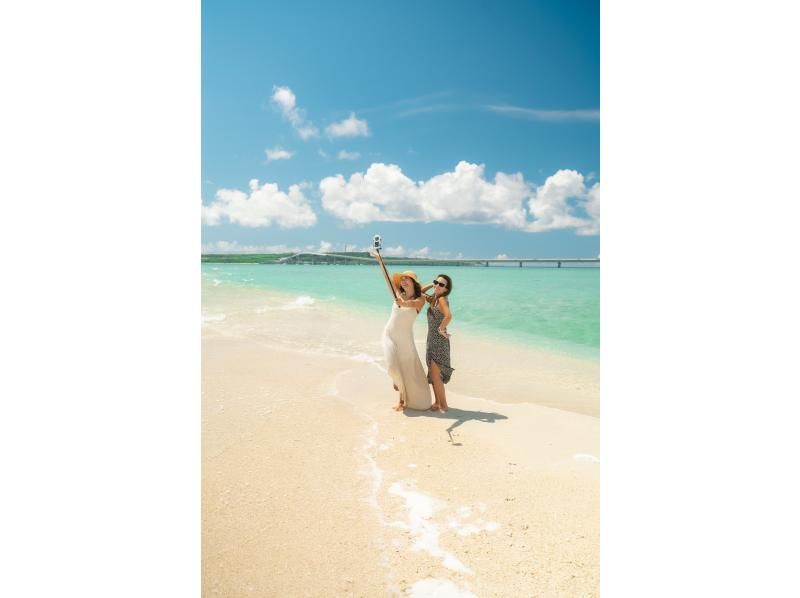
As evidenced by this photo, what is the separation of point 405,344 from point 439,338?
11.4 inches

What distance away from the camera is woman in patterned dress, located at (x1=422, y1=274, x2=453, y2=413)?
3709 mm

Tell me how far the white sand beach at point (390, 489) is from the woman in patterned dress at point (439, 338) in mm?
253

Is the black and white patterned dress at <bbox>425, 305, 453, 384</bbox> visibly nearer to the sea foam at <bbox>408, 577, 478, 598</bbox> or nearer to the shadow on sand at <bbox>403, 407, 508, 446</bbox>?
the shadow on sand at <bbox>403, 407, 508, 446</bbox>

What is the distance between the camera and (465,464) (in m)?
2.72

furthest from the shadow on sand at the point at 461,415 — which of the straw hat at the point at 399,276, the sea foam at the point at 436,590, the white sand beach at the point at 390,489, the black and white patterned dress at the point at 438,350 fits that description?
the sea foam at the point at 436,590

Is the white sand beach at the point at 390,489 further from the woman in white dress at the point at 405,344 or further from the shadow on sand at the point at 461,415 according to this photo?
the woman in white dress at the point at 405,344

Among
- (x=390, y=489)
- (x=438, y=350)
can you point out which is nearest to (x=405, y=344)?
(x=438, y=350)

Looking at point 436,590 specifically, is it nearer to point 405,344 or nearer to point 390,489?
point 390,489

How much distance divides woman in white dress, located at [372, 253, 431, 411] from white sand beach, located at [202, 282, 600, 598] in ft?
0.50

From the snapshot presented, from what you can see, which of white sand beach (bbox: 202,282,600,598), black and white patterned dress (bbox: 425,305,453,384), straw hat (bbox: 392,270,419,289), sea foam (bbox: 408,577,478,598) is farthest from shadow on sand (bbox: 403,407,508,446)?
sea foam (bbox: 408,577,478,598)

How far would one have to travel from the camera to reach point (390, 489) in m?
2.35

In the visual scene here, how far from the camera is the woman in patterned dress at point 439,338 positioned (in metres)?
3.71
